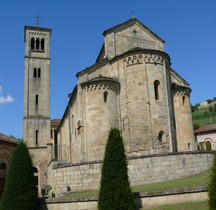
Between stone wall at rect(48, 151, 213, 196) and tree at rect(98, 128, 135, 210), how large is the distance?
4.46m

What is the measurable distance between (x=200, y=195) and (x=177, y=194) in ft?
3.01

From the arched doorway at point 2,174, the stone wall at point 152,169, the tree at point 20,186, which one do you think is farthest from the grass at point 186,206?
the arched doorway at point 2,174

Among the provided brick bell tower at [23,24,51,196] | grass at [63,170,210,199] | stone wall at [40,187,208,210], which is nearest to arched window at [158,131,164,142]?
grass at [63,170,210,199]

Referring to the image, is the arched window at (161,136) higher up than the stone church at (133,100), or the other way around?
the stone church at (133,100)

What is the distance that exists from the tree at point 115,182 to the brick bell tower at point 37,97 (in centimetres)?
2300

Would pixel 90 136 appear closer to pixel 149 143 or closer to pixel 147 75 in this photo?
pixel 149 143

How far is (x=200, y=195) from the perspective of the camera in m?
11.5

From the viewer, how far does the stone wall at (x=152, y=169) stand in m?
15.9

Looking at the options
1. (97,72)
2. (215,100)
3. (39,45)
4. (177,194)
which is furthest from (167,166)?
(215,100)

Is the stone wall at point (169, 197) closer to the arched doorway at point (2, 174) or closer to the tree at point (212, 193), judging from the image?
the tree at point (212, 193)

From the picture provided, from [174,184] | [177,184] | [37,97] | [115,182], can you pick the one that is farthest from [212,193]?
[37,97]

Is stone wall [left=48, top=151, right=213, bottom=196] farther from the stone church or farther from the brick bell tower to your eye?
the brick bell tower

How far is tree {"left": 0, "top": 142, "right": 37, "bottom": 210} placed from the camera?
1321 centimetres

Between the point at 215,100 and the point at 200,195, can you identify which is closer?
the point at 200,195
